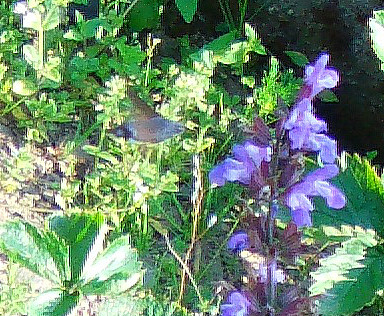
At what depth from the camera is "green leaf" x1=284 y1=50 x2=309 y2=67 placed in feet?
8.27

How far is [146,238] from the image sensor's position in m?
2.06

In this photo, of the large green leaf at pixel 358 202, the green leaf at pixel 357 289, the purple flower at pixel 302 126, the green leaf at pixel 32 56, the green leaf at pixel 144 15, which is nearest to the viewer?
the purple flower at pixel 302 126

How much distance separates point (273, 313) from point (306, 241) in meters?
0.59

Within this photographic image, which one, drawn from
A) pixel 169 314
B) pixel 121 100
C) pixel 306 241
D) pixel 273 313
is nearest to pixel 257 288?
pixel 273 313

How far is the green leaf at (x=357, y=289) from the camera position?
164 cm

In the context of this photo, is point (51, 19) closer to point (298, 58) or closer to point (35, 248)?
point (298, 58)

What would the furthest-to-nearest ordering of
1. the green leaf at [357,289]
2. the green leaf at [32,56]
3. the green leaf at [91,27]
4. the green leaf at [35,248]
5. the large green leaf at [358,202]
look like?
1. the green leaf at [91,27]
2. the green leaf at [32,56]
3. the large green leaf at [358,202]
4. the green leaf at [357,289]
5. the green leaf at [35,248]

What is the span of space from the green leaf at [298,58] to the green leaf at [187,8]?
1.14ft

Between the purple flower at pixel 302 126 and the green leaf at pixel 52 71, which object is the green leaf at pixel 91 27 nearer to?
the green leaf at pixel 52 71

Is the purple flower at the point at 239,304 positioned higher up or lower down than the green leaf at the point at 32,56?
lower down

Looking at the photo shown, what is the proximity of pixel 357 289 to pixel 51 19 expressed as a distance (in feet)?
3.61

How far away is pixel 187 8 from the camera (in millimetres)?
2357

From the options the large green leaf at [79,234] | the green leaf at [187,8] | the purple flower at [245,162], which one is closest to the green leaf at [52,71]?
the green leaf at [187,8]

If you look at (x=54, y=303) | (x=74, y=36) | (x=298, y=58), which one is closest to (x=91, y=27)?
(x=74, y=36)
